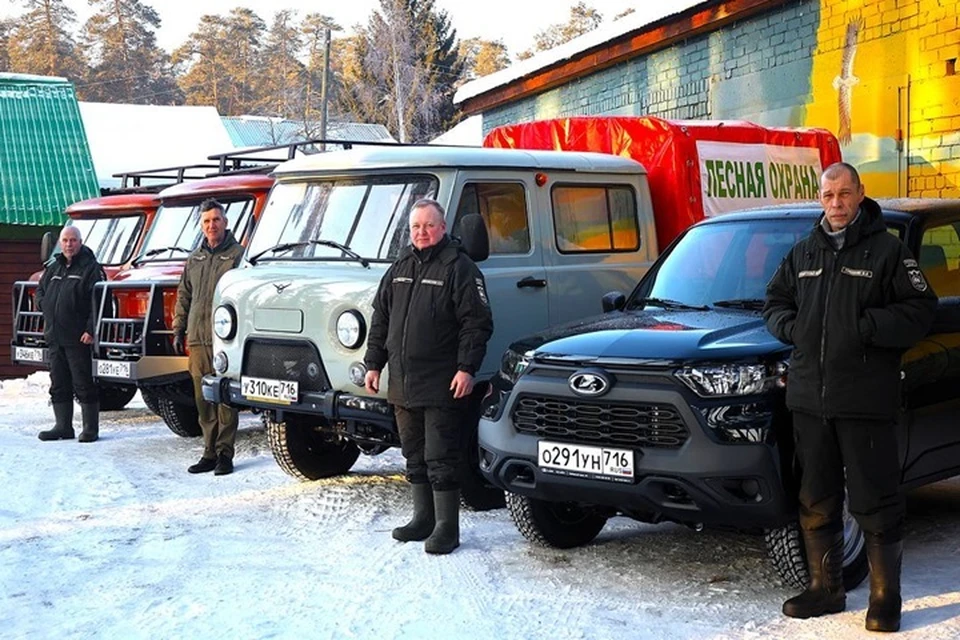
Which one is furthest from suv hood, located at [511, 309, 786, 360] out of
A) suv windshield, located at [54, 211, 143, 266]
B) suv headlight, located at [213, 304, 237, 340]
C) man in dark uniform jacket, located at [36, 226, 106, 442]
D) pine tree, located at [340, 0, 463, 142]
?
pine tree, located at [340, 0, 463, 142]

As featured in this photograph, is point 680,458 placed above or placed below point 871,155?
below

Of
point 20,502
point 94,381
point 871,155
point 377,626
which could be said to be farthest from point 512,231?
point 871,155

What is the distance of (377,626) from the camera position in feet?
16.5

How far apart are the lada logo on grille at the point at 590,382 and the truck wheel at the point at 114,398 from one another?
332 inches

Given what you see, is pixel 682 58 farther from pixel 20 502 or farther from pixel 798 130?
pixel 20 502

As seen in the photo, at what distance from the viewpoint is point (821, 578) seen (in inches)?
199

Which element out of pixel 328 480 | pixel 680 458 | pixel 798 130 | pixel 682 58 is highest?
pixel 682 58

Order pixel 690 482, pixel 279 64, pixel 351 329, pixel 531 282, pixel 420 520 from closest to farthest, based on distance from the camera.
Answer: pixel 690 482 → pixel 420 520 → pixel 351 329 → pixel 531 282 → pixel 279 64

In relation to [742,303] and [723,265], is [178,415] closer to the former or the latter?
[723,265]

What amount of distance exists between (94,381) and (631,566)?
6.11m

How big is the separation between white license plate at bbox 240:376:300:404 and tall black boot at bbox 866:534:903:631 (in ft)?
11.4

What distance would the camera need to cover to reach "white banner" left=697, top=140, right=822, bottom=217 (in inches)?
344

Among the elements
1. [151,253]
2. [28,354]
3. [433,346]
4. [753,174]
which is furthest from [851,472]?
[28,354]

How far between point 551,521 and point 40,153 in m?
17.5
